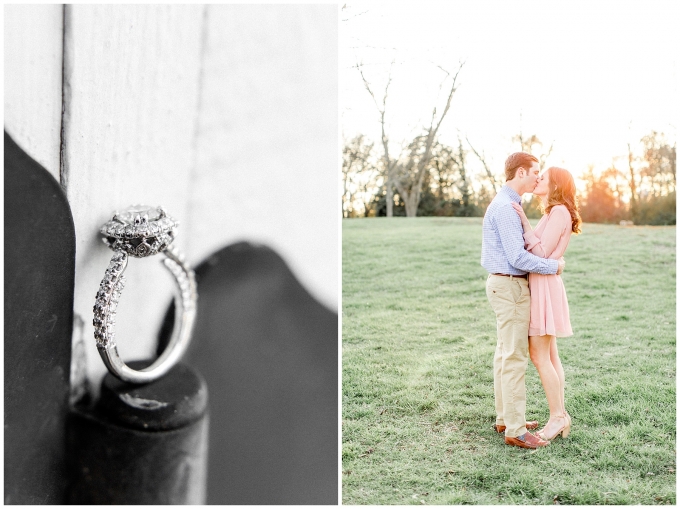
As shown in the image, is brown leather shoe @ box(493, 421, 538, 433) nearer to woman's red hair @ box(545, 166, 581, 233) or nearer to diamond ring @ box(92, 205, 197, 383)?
woman's red hair @ box(545, 166, 581, 233)

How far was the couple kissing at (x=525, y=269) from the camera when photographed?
2.20 metres

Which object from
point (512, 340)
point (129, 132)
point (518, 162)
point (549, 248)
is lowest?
point (512, 340)

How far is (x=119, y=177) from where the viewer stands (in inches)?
34.8

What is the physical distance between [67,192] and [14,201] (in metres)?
0.10

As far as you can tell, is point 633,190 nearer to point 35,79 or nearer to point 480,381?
point 480,381

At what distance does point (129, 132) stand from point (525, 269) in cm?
168

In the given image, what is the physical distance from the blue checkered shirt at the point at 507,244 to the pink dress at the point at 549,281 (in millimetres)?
64

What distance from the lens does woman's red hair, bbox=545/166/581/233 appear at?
2.30m

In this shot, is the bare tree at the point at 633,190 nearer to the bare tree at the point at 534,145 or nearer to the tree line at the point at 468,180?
the tree line at the point at 468,180

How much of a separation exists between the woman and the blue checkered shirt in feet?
0.18

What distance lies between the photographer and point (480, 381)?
3.34 metres

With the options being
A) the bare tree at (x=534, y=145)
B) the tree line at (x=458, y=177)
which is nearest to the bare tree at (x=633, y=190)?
the tree line at (x=458, y=177)

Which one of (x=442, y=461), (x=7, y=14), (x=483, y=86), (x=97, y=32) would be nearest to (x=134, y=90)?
(x=97, y=32)

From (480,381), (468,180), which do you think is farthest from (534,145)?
(480,381)
